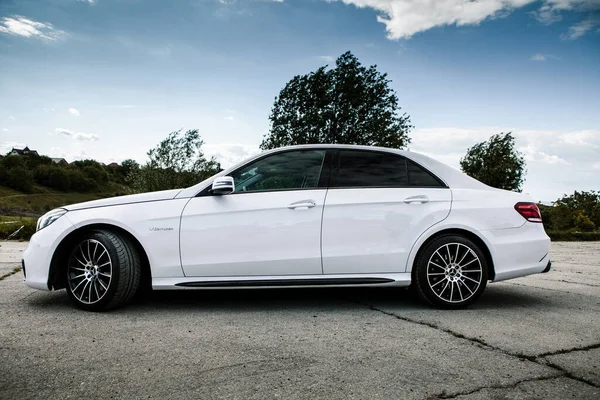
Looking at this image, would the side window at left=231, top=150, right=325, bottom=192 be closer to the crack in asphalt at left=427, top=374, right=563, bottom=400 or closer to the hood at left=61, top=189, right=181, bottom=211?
the hood at left=61, top=189, right=181, bottom=211

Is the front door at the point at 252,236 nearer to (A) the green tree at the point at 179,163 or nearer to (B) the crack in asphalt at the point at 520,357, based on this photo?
(B) the crack in asphalt at the point at 520,357

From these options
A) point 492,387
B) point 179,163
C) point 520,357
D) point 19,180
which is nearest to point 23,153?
point 19,180

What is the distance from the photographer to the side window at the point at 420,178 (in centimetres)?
443

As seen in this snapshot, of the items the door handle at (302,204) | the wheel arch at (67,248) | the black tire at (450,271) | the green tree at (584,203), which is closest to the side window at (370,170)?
the door handle at (302,204)

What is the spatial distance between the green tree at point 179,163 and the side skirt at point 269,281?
1906 inches

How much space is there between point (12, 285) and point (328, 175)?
412 cm

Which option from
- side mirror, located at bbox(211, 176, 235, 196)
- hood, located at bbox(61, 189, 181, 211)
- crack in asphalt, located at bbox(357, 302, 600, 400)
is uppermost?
side mirror, located at bbox(211, 176, 235, 196)

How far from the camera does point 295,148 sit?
451 centimetres

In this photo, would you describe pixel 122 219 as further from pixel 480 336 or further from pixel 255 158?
pixel 480 336

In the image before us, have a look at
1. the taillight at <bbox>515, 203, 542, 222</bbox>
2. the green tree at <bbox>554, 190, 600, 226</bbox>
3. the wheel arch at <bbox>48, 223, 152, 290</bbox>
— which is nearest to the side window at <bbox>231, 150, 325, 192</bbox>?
the wheel arch at <bbox>48, 223, 152, 290</bbox>

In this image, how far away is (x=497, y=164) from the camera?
157 ft

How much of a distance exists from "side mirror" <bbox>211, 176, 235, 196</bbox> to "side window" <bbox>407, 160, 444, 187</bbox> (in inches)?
69.6

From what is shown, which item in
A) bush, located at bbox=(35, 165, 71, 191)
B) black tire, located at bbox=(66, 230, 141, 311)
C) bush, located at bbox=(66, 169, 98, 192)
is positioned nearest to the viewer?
black tire, located at bbox=(66, 230, 141, 311)

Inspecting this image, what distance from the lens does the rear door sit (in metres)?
4.15
